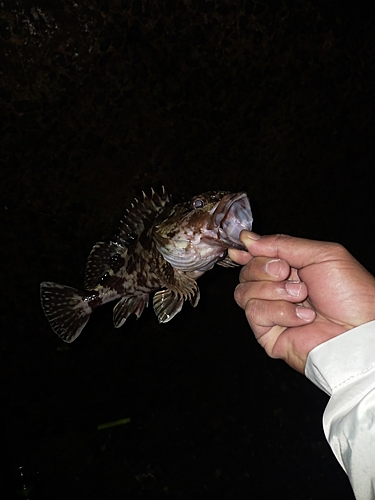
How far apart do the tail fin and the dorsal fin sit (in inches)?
2.8

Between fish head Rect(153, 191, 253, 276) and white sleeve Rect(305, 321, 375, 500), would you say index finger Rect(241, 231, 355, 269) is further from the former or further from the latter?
white sleeve Rect(305, 321, 375, 500)

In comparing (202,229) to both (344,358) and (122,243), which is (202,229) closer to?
(122,243)

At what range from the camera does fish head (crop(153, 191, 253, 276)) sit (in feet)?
4.81

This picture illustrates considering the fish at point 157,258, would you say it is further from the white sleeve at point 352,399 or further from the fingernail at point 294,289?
the white sleeve at point 352,399

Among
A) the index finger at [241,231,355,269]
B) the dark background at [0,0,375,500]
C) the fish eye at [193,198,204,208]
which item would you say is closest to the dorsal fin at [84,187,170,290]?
the fish eye at [193,198,204,208]

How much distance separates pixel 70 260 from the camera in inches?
91.0

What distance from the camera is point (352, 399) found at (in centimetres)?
125

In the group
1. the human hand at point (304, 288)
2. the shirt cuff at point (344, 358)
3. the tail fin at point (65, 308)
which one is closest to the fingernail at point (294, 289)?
the human hand at point (304, 288)

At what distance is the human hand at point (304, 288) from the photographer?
141 cm

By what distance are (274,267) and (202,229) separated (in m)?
0.28

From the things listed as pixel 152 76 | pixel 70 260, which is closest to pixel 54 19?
pixel 152 76

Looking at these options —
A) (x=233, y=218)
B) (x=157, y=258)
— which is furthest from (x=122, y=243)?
(x=233, y=218)

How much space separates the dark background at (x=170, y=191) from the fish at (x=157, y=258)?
1.40ft

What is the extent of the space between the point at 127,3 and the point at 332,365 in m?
1.73
